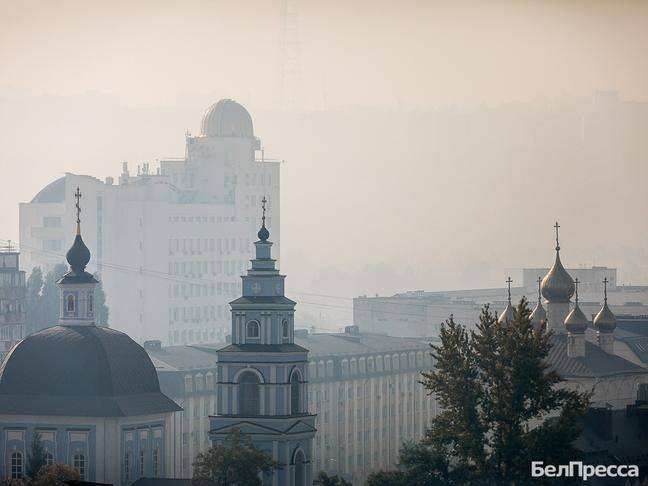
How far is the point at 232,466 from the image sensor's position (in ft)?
380

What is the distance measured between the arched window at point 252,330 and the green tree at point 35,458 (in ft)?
30.6

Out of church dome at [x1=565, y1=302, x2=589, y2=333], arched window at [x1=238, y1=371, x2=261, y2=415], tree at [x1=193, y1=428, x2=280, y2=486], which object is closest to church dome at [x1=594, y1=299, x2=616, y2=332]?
church dome at [x1=565, y1=302, x2=589, y2=333]

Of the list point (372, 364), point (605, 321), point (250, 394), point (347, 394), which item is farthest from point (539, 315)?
point (250, 394)

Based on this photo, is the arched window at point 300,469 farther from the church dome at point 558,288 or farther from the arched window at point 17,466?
the church dome at point 558,288

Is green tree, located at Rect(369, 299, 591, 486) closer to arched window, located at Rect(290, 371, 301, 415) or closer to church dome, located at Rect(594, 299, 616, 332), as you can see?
arched window, located at Rect(290, 371, 301, 415)

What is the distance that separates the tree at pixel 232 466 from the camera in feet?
379

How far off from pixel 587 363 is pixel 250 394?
48913 mm

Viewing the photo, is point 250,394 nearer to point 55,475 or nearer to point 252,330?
point 252,330

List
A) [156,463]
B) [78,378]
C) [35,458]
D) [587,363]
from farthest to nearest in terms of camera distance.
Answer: [587,363] → [78,378] → [156,463] → [35,458]

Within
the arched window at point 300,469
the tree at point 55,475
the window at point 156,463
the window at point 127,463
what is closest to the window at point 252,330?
the arched window at point 300,469

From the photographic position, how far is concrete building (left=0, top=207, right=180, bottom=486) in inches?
4968

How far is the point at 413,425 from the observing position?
591ft

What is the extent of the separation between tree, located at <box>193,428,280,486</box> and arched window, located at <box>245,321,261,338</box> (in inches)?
267

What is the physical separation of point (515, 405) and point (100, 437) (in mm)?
17633
